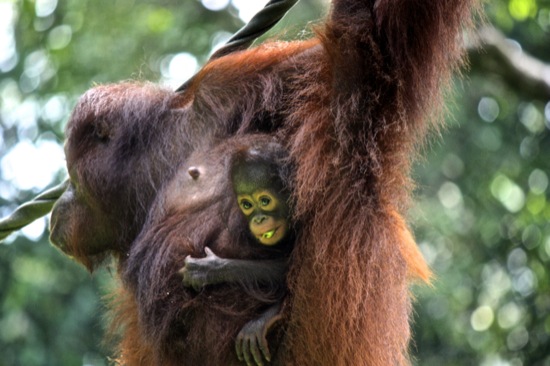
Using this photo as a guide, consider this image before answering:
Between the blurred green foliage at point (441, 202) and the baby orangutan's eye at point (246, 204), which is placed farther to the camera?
the blurred green foliage at point (441, 202)

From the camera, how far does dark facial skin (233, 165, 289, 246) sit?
364 centimetres

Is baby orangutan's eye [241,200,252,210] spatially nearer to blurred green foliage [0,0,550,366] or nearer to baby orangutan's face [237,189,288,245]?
baby orangutan's face [237,189,288,245]

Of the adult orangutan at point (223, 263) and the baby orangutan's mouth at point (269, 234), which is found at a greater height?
the baby orangutan's mouth at point (269, 234)

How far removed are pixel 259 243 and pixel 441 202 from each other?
6404mm

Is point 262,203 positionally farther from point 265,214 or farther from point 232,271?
point 232,271

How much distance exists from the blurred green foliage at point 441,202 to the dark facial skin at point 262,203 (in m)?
4.89

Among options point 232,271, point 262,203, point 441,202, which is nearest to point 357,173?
point 262,203

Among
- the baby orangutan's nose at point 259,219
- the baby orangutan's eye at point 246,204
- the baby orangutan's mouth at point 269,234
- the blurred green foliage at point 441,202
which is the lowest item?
the blurred green foliage at point 441,202

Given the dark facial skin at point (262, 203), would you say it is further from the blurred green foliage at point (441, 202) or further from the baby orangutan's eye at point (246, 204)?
the blurred green foliage at point (441, 202)

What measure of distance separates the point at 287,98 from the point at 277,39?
65 centimetres

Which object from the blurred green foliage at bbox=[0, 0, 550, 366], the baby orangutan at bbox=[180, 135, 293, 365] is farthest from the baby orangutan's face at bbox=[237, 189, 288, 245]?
the blurred green foliage at bbox=[0, 0, 550, 366]

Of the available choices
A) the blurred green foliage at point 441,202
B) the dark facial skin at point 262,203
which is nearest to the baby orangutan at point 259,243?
the dark facial skin at point 262,203

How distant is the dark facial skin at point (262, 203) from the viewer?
3.64 meters

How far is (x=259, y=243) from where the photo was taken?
374cm
